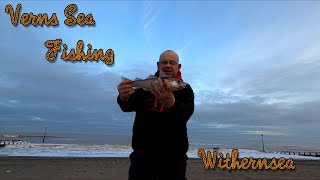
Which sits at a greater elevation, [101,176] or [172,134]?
[172,134]

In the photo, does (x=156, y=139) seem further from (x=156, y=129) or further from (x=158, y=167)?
(x=158, y=167)

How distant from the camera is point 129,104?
3836mm

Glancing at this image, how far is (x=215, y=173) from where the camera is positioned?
19047mm

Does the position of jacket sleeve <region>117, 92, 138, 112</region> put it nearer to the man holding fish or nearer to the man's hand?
the man holding fish

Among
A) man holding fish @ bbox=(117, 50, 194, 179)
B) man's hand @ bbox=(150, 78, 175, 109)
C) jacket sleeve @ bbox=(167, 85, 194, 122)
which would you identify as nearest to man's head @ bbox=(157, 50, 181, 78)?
man holding fish @ bbox=(117, 50, 194, 179)

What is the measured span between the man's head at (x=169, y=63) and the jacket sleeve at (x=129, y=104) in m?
0.59

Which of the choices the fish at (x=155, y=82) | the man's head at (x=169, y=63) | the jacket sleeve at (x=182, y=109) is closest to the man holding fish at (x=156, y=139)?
the man's head at (x=169, y=63)

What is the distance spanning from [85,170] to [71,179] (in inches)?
121

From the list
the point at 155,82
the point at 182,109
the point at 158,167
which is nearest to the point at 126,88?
the point at 155,82

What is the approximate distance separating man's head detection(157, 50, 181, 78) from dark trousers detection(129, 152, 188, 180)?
1178mm

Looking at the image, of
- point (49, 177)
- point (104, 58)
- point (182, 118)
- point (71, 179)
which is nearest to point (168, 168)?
point (182, 118)

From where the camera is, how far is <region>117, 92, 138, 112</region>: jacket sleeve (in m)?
3.78

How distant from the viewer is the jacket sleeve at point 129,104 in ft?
12.4

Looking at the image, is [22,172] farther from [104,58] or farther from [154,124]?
[154,124]
